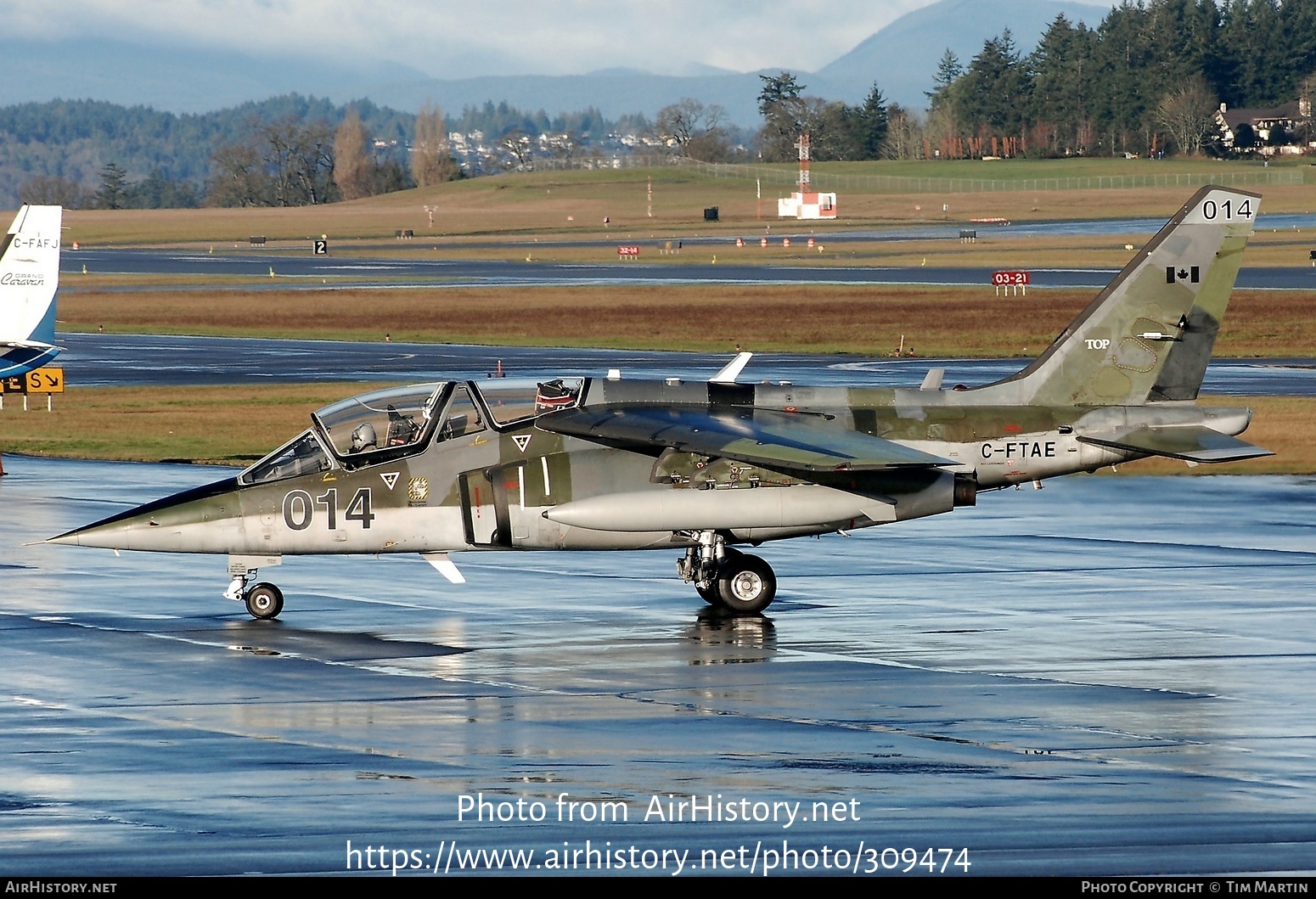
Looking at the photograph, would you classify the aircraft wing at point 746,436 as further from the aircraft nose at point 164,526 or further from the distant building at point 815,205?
the distant building at point 815,205

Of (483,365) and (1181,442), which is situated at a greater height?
(1181,442)

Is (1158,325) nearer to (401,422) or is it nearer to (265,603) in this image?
(401,422)

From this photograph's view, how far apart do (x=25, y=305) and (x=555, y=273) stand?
63.1 metres

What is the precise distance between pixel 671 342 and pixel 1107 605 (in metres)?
41.6

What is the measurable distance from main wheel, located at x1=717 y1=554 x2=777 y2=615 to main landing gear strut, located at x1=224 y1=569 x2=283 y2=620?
205 inches

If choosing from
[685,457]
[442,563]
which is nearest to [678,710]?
[685,457]

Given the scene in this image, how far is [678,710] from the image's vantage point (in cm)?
1653

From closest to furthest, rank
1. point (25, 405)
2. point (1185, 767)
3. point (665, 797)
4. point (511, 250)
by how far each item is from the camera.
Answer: point (665, 797) → point (1185, 767) → point (25, 405) → point (511, 250)

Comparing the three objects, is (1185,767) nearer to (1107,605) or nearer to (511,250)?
(1107,605)

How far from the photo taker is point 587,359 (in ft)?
186

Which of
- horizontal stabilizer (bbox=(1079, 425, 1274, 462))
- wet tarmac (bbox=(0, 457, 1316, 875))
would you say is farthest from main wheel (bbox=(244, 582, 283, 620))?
horizontal stabilizer (bbox=(1079, 425, 1274, 462))

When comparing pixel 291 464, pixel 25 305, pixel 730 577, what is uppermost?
pixel 25 305

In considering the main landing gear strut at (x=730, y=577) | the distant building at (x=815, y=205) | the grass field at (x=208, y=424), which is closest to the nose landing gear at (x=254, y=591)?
the main landing gear strut at (x=730, y=577)

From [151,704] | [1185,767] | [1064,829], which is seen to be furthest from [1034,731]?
[151,704]
